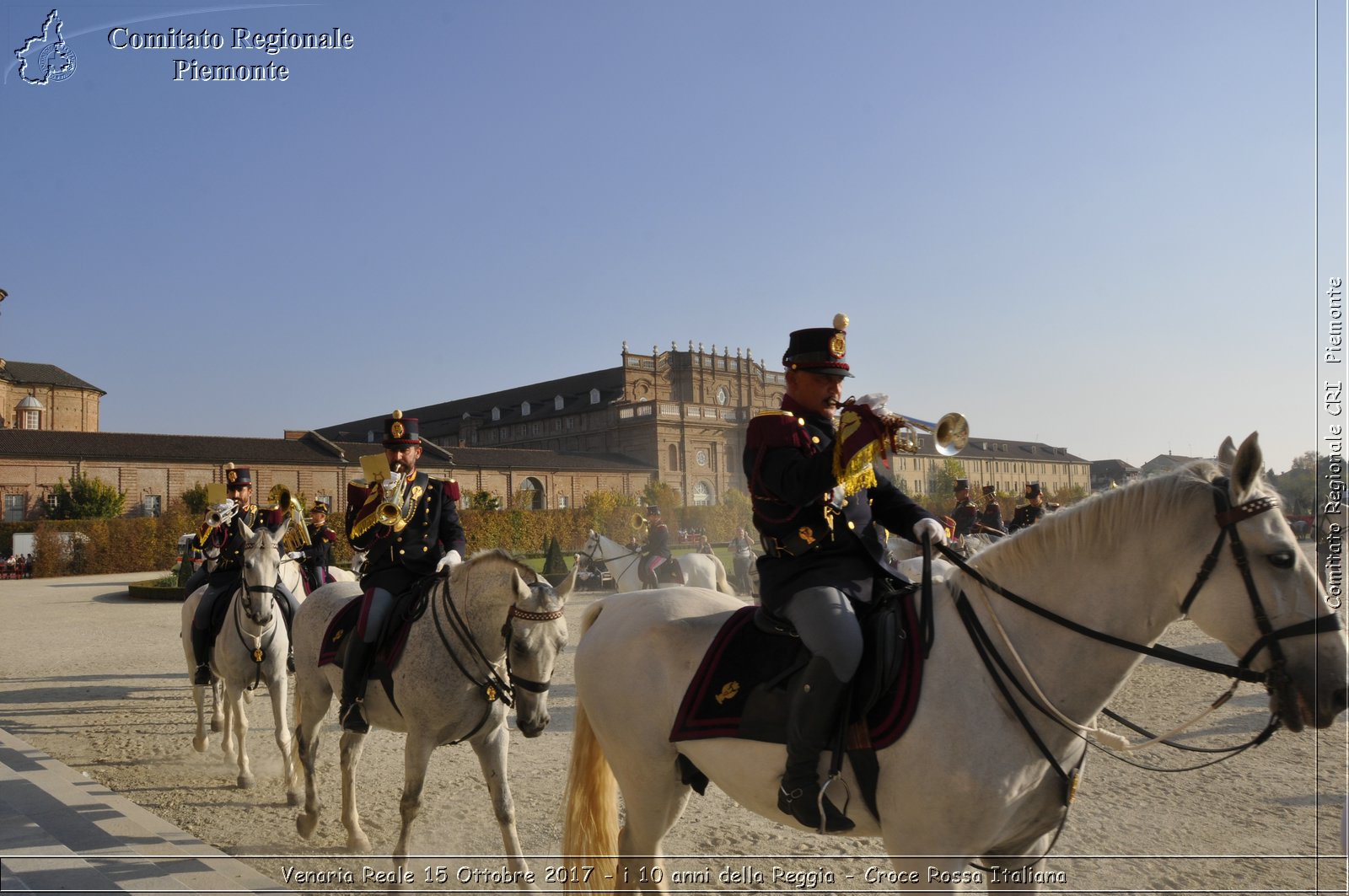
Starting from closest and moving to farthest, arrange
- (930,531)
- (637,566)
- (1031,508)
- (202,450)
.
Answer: (930,531) < (1031,508) < (637,566) < (202,450)

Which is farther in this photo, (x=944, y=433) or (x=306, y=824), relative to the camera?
(x=306, y=824)

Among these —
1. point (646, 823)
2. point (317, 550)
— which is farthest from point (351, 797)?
point (317, 550)

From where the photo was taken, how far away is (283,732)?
25.2 feet

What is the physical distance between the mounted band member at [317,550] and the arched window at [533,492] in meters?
52.5

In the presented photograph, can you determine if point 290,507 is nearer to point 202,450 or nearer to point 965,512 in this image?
point 965,512

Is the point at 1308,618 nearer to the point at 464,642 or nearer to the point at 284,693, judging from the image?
the point at 464,642

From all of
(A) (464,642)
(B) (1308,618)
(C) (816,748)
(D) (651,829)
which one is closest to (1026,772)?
(C) (816,748)

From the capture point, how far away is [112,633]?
60.7 feet

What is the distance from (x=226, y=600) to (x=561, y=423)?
8101 centimetres

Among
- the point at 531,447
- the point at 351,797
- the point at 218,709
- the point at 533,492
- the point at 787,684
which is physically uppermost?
the point at 531,447

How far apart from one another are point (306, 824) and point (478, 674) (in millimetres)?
1972

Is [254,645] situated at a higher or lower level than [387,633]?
lower

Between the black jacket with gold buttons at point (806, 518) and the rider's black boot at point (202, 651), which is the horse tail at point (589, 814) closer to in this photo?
the black jacket with gold buttons at point (806, 518)

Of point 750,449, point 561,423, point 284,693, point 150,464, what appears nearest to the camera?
point 750,449
